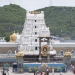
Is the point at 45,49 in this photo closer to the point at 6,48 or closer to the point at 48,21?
the point at 6,48

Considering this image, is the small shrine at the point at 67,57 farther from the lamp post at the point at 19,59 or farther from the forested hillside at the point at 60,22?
the forested hillside at the point at 60,22

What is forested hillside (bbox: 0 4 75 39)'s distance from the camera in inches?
6216

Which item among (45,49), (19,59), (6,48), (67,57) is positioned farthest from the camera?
(6,48)

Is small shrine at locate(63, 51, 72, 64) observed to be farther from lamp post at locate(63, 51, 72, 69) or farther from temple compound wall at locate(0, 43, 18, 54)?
temple compound wall at locate(0, 43, 18, 54)

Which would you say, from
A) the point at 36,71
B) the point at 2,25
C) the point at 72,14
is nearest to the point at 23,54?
the point at 36,71

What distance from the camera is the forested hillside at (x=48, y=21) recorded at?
158 m

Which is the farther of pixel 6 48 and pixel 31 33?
pixel 6 48

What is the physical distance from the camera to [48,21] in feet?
594

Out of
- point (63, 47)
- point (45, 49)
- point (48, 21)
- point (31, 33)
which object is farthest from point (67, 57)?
point (48, 21)

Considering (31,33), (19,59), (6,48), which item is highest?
(31,33)

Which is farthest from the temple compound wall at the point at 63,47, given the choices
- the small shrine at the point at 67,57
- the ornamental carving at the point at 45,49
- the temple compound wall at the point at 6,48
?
the small shrine at the point at 67,57

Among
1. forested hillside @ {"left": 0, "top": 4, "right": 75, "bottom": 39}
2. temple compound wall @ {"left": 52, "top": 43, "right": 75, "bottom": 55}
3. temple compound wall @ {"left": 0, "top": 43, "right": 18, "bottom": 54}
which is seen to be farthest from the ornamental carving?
forested hillside @ {"left": 0, "top": 4, "right": 75, "bottom": 39}

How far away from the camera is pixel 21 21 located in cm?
16788

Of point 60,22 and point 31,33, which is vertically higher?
point 60,22
